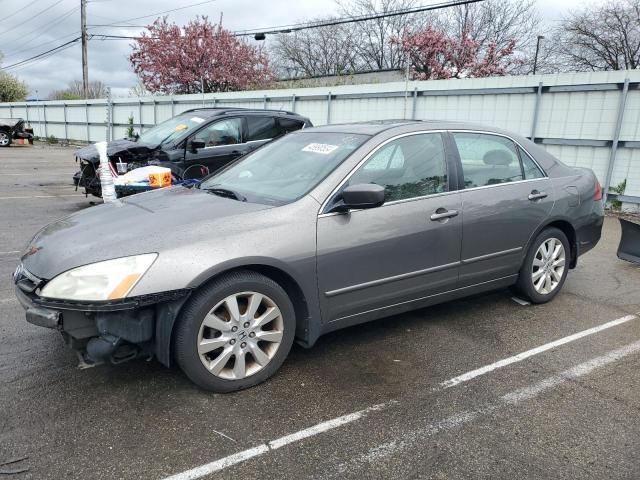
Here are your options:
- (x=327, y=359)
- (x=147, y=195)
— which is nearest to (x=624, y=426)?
(x=327, y=359)

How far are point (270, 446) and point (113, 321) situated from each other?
105 centimetres

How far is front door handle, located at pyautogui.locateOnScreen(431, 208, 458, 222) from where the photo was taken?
12.4ft

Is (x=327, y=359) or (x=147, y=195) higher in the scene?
(x=147, y=195)

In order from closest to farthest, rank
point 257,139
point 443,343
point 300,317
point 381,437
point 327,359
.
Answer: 1. point 381,437
2. point 300,317
3. point 327,359
4. point 443,343
5. point 257,139

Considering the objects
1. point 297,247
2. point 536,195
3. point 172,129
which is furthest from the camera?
point 172,129

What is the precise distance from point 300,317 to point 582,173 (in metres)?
3.30

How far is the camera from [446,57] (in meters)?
27.7

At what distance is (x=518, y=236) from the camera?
4363 mm

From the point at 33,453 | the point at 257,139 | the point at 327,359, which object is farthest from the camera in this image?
the point at 257,139

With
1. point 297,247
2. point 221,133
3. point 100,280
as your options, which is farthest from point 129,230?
point 221,133

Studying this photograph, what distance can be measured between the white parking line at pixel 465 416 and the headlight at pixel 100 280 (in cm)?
139

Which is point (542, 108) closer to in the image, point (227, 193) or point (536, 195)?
point (536, 195)

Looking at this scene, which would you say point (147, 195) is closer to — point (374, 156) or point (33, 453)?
point (374, 156)

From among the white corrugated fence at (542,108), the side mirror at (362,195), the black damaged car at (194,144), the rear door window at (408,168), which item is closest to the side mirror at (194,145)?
the black damaged car at (194,144)
